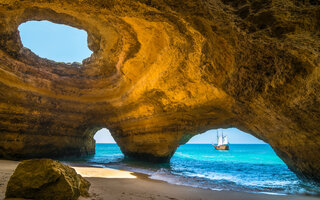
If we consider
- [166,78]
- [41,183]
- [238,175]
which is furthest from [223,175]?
[41,183]

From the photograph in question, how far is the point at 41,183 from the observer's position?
172 cm

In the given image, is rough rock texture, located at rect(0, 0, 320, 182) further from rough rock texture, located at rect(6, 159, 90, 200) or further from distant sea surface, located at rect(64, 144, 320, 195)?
rough rock texture, located at rect(6, 159, 90, 200)

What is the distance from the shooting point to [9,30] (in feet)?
20.9

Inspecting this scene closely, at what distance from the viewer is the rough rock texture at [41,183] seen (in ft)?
5.53

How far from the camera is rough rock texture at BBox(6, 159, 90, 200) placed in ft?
5.53

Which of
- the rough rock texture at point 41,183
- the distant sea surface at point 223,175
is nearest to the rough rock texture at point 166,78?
the distant sea surface at point 223,175

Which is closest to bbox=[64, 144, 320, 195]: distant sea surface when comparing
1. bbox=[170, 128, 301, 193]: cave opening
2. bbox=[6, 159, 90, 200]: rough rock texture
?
bbox=[170, 128, 301, 193]: cave opening

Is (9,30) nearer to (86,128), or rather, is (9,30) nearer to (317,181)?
(86,128)

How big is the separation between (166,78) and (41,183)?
16.8 feet

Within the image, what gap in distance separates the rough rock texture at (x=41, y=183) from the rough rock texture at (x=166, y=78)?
2.89 meters

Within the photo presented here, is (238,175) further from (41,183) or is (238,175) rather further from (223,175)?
(41,183)

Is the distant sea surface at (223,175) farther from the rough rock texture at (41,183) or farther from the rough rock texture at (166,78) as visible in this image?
the rough rock texture at (41,183)

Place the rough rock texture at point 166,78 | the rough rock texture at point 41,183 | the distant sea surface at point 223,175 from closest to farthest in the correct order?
the rough rock texture at point 41,183 < the rough rock texture at point 166,78 < the distant sea surface at point 223,175

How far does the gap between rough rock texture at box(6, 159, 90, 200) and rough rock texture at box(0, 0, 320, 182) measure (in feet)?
9.50
